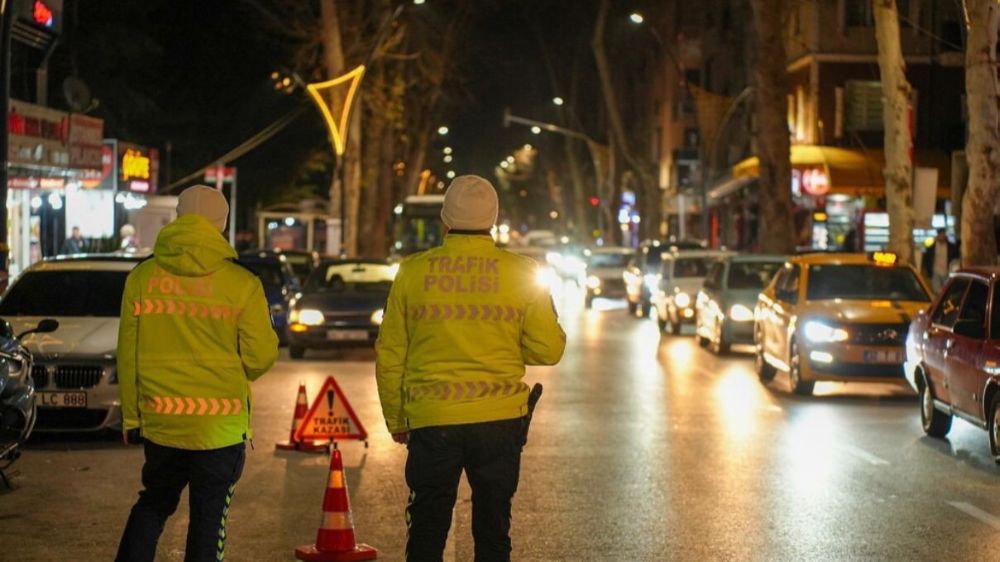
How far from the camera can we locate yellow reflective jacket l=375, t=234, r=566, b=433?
20.0 feet

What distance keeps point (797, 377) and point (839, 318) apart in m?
0.81

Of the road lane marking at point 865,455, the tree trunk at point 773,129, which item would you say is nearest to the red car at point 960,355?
the road lane marking at point 865,455

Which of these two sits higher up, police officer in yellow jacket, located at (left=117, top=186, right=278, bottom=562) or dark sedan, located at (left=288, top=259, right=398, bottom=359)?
police officer in yellow jacket, located at (left=117, top=186, right=278, bottom=562)

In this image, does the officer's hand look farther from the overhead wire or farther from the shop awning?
the overhead wire

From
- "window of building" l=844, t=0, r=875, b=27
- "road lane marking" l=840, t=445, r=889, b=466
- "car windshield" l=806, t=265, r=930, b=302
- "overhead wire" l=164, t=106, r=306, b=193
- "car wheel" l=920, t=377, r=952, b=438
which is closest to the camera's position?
"road lane marking" l=840, t=445, r=889, b=466

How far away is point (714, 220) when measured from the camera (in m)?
67.6

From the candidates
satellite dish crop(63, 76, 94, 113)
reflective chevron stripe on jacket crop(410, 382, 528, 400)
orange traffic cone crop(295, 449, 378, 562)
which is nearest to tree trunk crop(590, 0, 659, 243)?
satellite dish crop(63, 76, 94, 113)

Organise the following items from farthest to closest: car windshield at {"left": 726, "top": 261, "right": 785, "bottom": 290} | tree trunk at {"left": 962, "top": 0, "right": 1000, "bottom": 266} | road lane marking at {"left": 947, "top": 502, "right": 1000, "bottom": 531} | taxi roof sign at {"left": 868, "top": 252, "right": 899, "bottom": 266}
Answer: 1. car windshield at {"left": 726, "top": 261, "right": 785, "bottom": 290}
2. tree trunk at {"left": 962, "top": 0, "right": 1000, "bottom": 266}
3. taxi roof sign at {"left": 868, "top": 252, "right": 899, "bottom": 266}
4. road lane marking at {"left": 947, "top": 502, "right": 1000, "bottom": 531}

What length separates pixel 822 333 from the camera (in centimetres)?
1834

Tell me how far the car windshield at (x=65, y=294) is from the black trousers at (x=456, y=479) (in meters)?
8.87

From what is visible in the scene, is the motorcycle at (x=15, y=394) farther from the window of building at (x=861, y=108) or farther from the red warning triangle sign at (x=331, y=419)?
the window of building at (x=861, y=108)

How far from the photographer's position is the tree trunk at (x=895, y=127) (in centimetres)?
2669

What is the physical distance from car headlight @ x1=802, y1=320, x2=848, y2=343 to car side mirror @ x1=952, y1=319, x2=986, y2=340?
4.78 meters

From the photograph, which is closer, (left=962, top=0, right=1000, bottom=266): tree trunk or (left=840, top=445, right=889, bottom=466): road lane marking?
(left=840, top=445, right=889, bottom=466): road lane marking
